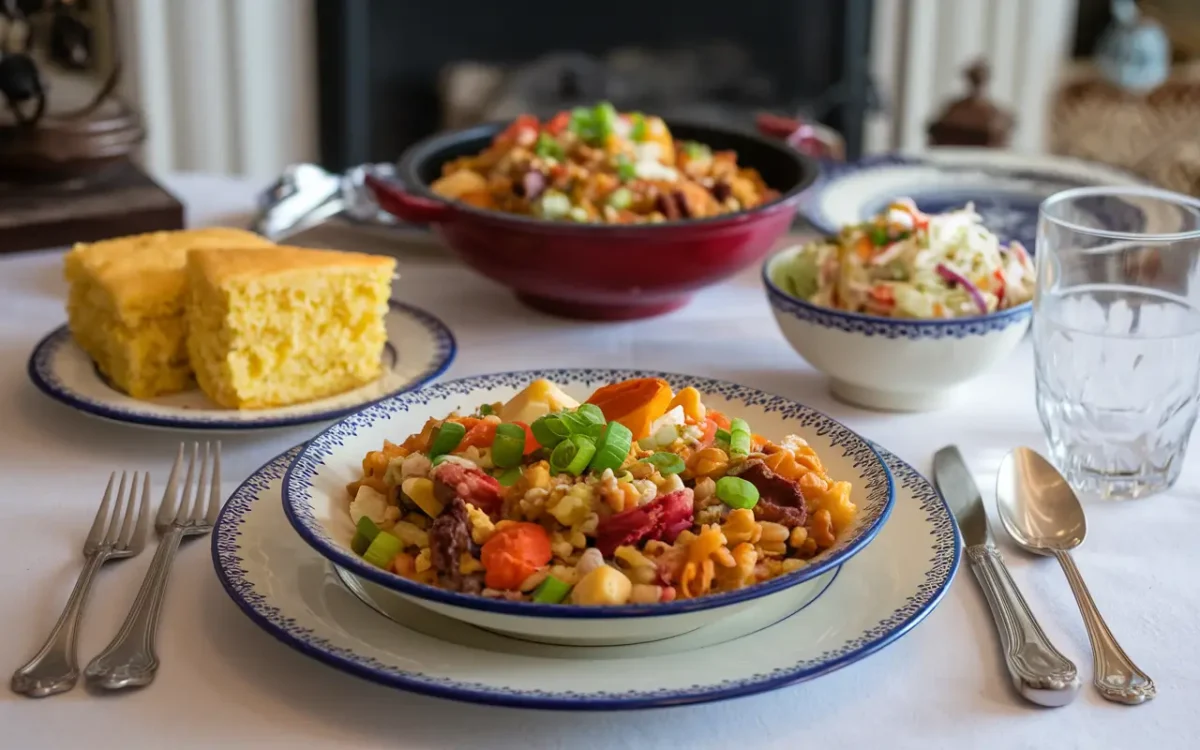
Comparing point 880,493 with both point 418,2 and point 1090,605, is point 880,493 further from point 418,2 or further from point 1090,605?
point 418,2

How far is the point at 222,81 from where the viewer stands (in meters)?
3.56

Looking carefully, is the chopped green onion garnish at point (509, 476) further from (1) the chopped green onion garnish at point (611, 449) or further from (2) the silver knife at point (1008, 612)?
(2) the silver knife at point (1008, 612)

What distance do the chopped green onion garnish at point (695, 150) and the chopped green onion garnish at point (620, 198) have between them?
201 mm

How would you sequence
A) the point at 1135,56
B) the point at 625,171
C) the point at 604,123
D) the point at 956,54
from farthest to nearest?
the point at 956,54 → the point at 1135,56 → the point at 604,123 → the point at 625,171

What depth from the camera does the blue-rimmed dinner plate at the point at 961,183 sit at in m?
1.89

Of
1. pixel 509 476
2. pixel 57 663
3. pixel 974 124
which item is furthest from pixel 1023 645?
pixel 974 124

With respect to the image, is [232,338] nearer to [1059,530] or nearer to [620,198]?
[620,198]

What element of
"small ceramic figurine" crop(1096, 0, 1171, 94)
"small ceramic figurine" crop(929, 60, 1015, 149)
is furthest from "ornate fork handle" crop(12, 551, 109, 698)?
"small ceramic figurine" crop(1096, 0, 1171, 94)

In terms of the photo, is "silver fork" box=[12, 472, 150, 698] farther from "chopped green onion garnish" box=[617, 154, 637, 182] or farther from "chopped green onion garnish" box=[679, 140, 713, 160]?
"chopped green onion garnish" box=[679, 140, 713, 160]

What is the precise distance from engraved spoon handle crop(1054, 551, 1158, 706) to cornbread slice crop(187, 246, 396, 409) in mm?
754

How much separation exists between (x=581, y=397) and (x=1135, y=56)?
3380 millimetres

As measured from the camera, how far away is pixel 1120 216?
1308 mm

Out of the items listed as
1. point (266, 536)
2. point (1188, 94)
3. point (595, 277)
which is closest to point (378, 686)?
point (266, 536)

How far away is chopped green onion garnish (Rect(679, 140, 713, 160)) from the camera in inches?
70.5
